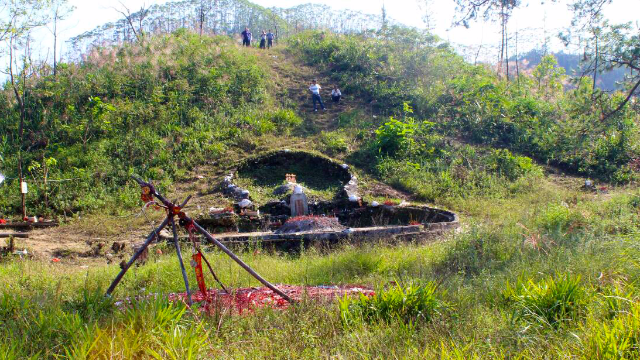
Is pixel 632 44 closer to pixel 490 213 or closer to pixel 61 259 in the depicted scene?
pixel 490 213

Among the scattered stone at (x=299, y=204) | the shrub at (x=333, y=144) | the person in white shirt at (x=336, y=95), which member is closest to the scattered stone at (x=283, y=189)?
the scattered stone at (x=299, y=204)

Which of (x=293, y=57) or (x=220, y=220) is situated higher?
(x=293, y=57)

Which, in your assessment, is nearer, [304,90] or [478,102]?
[478,102]

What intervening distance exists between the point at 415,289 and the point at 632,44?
7651 mm

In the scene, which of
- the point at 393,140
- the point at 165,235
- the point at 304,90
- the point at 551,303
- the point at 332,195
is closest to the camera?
the point at 551,303

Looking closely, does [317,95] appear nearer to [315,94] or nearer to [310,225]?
[315,94]

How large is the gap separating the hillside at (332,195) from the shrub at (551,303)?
23 mm

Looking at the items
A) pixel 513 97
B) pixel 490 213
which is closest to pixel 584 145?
pixel 513 97

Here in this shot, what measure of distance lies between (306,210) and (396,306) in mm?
7913

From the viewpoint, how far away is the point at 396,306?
396 centimetres

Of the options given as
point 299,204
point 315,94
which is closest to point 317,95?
point 315,94

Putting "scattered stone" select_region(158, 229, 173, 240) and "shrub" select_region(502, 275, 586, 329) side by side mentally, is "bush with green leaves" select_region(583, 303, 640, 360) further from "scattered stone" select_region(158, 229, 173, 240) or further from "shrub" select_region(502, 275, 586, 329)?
"scattered stone" select_region(158, 229, 173, 240)

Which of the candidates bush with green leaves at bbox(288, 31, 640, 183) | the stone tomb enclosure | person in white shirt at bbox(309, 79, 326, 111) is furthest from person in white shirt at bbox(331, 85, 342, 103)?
the stone tomb enclosure

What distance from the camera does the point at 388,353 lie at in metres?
3.22
